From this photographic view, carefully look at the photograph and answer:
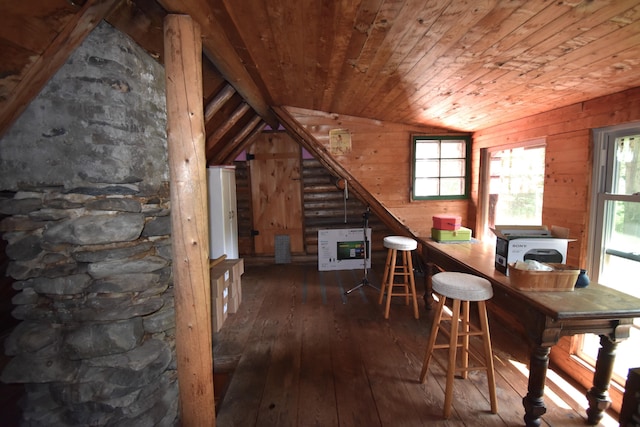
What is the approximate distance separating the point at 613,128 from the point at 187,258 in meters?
3.05

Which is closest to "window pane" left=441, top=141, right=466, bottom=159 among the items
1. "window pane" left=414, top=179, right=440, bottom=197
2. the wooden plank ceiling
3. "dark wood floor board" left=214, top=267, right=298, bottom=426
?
"window pane" left=414, top=179, right=440, bottom=197

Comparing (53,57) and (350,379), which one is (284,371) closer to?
(350,379)

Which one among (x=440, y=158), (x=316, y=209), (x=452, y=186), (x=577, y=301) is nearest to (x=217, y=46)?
(x=577, y=301)

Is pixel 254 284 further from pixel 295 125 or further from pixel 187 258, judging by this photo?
pixel 187 258

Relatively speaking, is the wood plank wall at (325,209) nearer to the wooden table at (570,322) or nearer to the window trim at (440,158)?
the window trim at (440,158)

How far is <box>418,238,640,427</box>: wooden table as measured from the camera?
1.57 metres

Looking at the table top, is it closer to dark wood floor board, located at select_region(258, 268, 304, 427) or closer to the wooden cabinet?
dark wood floor board, located at select_region(258, 268, 304, 427)

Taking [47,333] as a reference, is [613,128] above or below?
above

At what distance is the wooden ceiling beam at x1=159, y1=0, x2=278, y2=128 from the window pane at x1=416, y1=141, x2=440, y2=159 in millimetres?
2006

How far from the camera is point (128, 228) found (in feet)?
4.99

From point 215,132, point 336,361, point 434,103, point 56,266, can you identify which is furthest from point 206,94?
point 336,361

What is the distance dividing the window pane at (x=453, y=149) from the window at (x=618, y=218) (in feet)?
5.04

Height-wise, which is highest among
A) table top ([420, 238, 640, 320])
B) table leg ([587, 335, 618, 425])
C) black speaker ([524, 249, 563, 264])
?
black speaker ([524, 249, 563, 264])

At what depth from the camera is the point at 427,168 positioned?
366cm
